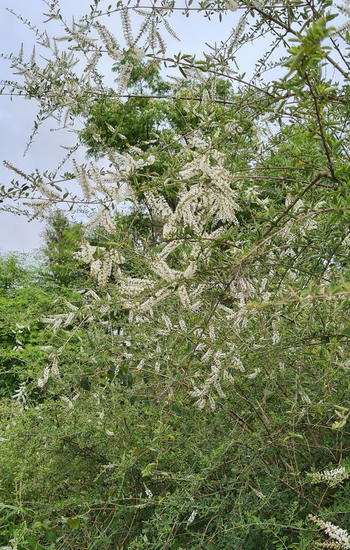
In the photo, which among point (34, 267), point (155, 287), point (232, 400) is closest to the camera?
point (155, 287)

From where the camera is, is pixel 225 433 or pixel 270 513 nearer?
pixel 270 513

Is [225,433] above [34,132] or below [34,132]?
below

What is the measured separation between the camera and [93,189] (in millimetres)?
1938

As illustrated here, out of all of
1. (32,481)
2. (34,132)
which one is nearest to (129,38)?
(34,132)

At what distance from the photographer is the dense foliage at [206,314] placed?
198 centimetres

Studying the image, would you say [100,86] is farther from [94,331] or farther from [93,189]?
[94,331]

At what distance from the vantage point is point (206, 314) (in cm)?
249

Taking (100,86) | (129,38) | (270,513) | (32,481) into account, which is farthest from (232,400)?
(129,38)

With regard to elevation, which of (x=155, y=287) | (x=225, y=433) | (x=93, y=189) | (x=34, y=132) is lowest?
(x=225, y=433)

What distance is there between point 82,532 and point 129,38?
218cm

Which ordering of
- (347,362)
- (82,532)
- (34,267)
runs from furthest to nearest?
(34,267), (82,532), (347,362)

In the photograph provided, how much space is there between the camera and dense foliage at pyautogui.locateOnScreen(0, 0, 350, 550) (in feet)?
6.51

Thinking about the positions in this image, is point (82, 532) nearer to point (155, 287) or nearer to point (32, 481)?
point (32, 481)

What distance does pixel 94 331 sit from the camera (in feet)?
7.51
